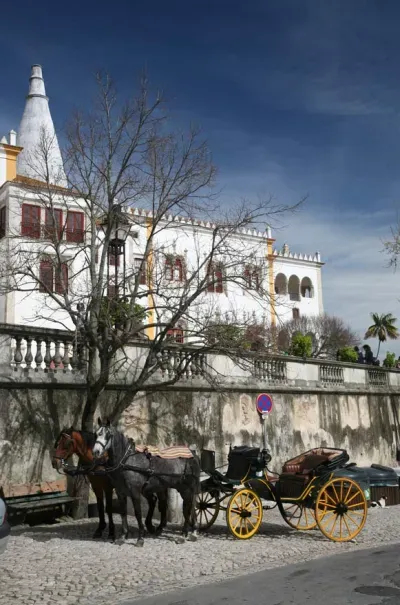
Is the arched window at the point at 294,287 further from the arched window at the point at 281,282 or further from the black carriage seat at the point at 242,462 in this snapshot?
the black carriage seat at the point at 242,462

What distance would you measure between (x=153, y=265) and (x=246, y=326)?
238 cm

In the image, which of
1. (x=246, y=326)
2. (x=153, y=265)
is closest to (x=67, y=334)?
(x=153, y=265)

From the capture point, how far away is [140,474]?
10438 millimetres

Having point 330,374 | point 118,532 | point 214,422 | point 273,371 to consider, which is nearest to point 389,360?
point 330,374

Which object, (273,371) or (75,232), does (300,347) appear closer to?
(273,371)

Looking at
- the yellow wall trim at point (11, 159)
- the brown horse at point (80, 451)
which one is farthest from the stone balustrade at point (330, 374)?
the yellow wall trim at point (11, 159)

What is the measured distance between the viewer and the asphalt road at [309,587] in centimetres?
706

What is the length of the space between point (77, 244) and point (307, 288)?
150 feet

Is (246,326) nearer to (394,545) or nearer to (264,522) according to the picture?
(264,522)

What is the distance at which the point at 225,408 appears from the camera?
1747 centimetres

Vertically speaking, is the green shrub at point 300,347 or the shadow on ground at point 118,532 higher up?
the green shrub at point 300,347

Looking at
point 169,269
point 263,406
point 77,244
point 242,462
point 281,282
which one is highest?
→ point 281,282

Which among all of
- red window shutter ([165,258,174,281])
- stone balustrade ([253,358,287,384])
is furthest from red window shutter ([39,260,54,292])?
stone balustrade ([253,358,287,384])

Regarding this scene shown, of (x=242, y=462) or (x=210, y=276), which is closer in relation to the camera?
(x=242, y=462)
